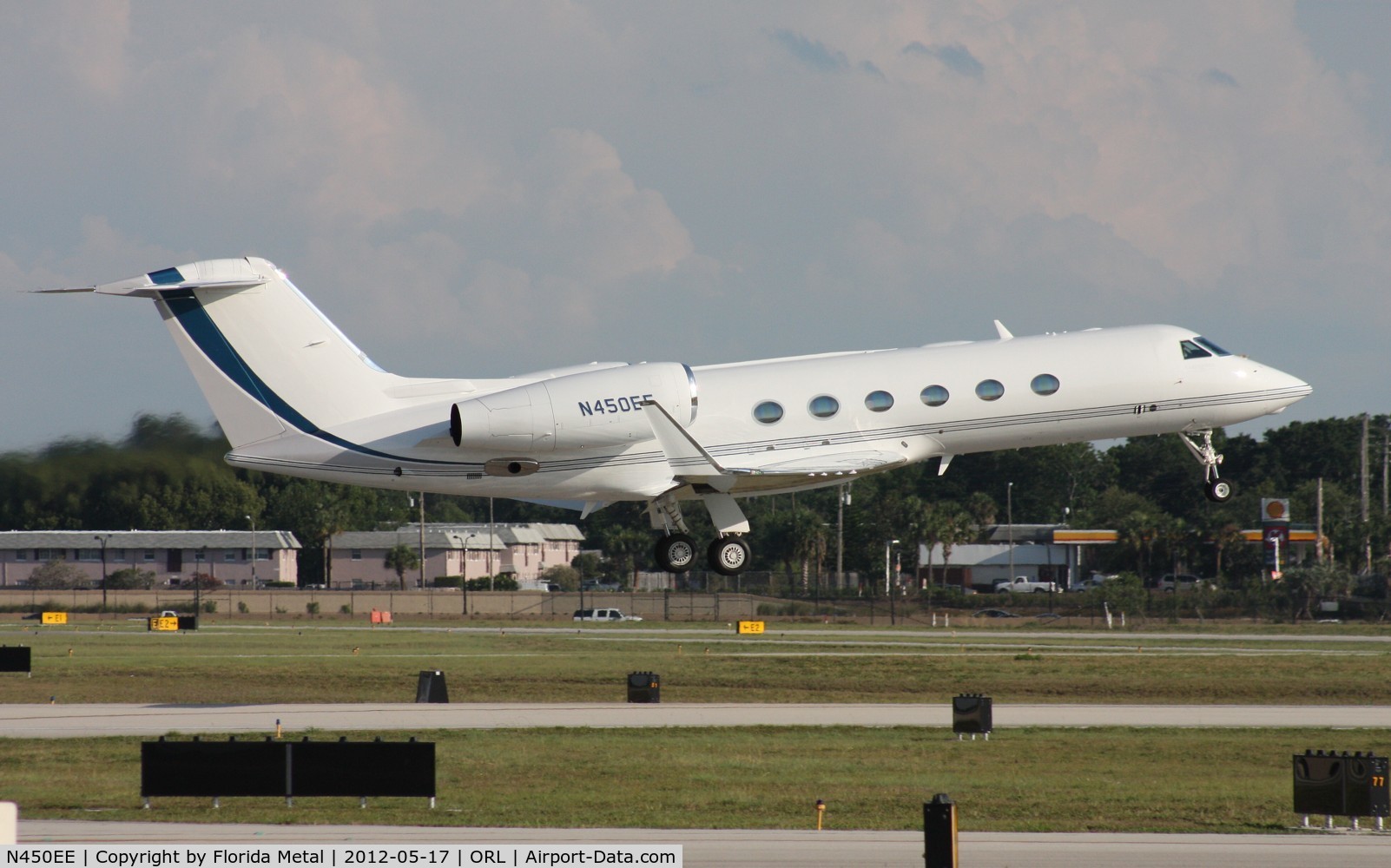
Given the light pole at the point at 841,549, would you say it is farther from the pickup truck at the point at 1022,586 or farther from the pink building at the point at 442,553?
the pink building at the point at 442,553

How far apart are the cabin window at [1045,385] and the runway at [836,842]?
30.2 feet

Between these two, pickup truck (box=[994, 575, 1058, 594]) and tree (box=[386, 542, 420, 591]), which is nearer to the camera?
pickup truck (box=[994, 575, 1058, 594])

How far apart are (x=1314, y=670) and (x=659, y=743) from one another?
28.0m

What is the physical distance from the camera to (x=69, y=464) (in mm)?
41000

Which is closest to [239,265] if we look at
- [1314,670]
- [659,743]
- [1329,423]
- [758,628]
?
[659,743]

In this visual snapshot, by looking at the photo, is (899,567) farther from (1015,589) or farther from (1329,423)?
(1329,423)

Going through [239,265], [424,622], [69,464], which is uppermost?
[239,265]

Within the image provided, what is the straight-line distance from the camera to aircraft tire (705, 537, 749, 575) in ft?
90.0

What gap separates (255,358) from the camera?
26469 mm

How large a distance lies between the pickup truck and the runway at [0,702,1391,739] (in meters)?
80.6

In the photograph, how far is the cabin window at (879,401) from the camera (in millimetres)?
27094

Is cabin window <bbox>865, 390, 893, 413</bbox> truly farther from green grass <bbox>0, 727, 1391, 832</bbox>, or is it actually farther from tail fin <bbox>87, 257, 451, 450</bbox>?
tail fin <bbox>87, 257, 451, 450</bbox>

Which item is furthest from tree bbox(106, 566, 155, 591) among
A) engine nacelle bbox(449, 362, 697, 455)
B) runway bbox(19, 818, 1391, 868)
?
runway bbox(19, 818, 1391, 868)

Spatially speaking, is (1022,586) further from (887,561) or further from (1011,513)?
(1011,513)
